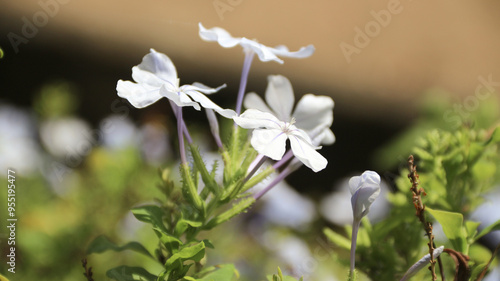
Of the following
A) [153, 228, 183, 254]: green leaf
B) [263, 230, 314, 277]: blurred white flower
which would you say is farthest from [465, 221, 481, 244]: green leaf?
[263, 230, 314, 277]: blurred white flower

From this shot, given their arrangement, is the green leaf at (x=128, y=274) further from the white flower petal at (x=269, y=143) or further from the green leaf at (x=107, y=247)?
the white flower petal at (x=269, y=143)

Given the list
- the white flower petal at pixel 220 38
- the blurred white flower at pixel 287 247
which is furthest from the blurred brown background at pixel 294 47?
the white flower petal at pixel 220 38

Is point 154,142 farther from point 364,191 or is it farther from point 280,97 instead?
point 364,191

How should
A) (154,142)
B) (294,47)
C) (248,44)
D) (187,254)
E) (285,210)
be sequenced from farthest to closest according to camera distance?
(294,47)
(285,210)
(154,142)
(248,44)
(187,254)

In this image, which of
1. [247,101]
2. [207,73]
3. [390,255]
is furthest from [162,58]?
[207,73]

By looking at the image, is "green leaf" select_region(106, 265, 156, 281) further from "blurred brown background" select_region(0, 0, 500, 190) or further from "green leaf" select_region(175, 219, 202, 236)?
"blurred brown background" select_region(0, 0, 500, 190)

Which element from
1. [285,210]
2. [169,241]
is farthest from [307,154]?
[285,210]

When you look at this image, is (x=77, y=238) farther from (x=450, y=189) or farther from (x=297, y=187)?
(x=297, y=187)
